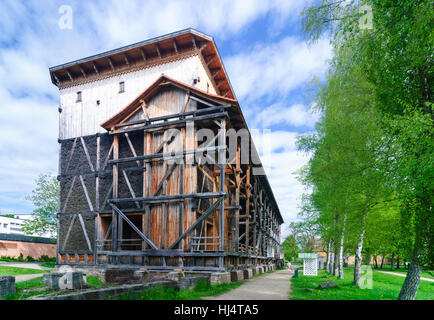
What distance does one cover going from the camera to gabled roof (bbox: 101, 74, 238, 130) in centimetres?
1563

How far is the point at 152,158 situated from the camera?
16656mm

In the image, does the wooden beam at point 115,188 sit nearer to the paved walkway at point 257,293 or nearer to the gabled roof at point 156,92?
the gabled roof at point 156,92

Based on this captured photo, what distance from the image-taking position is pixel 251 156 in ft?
77.5

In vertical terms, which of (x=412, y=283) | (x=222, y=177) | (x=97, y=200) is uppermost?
(x=222, y=177)

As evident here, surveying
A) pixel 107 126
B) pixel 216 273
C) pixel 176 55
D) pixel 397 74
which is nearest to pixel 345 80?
pixel 397 74

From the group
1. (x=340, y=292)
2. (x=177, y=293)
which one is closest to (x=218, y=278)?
(x=177, y=293)

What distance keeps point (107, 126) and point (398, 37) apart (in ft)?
51.8

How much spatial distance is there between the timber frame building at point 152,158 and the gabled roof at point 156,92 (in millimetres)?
58

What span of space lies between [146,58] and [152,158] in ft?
25.3

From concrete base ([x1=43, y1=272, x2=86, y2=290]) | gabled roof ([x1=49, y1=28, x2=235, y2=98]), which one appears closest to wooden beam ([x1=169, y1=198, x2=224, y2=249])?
concrete base ([x1=43, y1=272, x2=86, y2=290])

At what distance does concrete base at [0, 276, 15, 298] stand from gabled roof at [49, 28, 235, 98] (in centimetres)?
1466

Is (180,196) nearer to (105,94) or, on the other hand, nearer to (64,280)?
(64,280)
